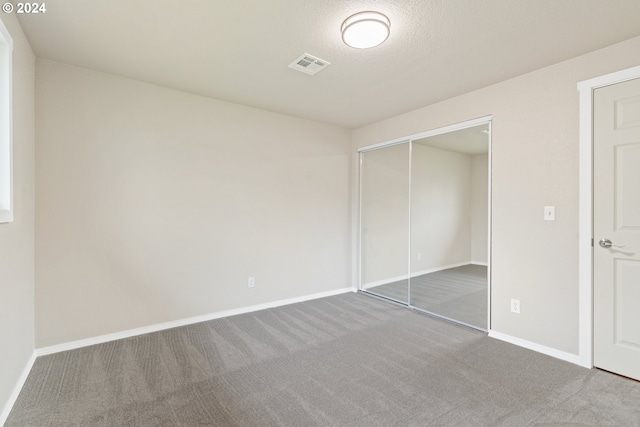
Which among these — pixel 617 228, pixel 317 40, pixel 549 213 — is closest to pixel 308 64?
pixel 317 40

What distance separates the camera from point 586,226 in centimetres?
236

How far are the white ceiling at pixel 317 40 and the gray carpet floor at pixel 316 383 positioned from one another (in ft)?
8.31

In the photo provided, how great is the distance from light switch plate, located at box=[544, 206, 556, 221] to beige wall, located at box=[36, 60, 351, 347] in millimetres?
2629

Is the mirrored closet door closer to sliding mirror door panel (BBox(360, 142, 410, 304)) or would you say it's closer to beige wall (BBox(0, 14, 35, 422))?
sliding mirror door panel (BBox(360, 142, 410, 304))

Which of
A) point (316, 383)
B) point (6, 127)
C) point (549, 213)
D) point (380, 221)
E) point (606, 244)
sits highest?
point (6, 127)

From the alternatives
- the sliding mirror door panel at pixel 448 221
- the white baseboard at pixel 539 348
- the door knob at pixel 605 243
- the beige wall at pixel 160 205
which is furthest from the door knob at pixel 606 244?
the beige wall at pixel 160 205

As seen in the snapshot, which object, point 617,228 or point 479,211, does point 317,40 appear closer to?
point 617,228

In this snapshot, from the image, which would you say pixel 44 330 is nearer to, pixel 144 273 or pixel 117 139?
pixel 144 273

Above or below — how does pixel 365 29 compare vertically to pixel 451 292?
above

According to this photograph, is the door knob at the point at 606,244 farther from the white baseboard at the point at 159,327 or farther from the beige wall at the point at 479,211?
the white baseboard at the point at 159,327

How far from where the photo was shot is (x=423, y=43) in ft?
7.34

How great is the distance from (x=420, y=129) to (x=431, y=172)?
3.87ft

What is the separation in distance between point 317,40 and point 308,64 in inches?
14.2

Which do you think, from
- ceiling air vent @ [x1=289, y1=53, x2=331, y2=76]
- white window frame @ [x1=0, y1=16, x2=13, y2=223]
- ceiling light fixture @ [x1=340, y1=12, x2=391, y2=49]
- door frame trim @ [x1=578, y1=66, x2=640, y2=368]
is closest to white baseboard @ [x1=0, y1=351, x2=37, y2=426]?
white window frame @ [x1=0, y1=16, x2=13, y2=223]
